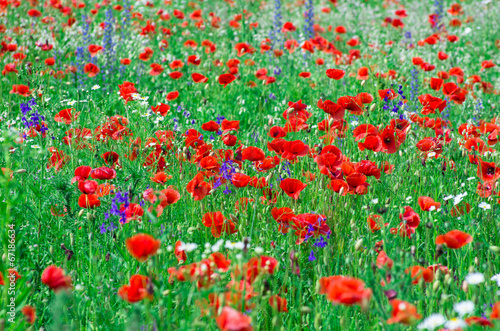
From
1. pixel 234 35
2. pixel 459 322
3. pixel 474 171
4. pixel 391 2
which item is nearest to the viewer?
pixel 459 322

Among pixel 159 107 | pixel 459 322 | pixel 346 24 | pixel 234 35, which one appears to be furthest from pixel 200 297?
pixel 346 24

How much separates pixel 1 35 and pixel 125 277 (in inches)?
176

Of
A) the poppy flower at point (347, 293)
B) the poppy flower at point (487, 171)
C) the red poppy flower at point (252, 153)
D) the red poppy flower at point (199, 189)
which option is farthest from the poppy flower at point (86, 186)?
the poppy flower at point (487, 171)

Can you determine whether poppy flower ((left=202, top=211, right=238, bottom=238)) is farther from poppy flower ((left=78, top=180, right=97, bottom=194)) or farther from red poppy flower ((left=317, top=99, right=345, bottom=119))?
red poppy flower ((left=317, top=99, right=345, bottom=119))

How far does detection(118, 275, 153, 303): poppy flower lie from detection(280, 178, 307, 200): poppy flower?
0.87 metres

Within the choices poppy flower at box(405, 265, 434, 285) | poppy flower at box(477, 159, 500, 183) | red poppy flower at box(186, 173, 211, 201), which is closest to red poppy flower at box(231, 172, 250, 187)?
red poppy flower at box(186, 173, 211, 201)

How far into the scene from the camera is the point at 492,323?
130 cm

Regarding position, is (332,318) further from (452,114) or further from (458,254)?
(452,114)

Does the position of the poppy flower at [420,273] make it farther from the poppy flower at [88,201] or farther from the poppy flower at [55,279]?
the poppy flower at [88,201]

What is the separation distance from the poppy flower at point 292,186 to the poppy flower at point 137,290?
2.84ft

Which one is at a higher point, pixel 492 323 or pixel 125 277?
pixel 492 323

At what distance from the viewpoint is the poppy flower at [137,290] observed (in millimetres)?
1348

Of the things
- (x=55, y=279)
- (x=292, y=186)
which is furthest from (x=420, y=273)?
(x=55, y=279)

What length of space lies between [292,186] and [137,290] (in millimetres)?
940
